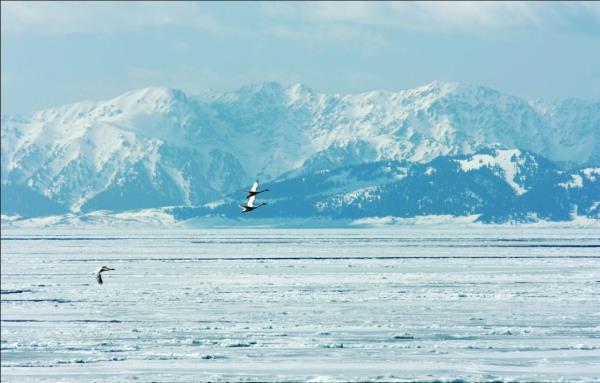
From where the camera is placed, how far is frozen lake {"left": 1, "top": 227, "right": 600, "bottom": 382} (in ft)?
192

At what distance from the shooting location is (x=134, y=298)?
94.8 m

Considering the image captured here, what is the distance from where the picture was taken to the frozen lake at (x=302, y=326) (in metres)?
58.4

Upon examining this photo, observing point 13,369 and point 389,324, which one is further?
point 389,324

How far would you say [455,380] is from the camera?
5547 cm

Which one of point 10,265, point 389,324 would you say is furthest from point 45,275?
point 389,324

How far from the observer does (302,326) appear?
243 feet

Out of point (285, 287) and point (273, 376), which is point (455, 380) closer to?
point (273, 376)

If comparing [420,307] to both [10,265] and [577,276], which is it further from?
[10,265]

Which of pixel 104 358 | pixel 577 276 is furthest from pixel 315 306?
pixel 577 276

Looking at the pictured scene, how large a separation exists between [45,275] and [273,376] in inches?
2913

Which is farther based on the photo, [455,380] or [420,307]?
[420,307]

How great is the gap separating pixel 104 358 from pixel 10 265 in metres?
92.1

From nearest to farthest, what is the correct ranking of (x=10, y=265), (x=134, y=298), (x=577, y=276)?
(x=134, y=298)
(x=577, y=276)
(x=10, y=265)

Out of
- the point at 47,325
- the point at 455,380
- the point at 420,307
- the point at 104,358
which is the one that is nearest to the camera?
the point at 455,380
